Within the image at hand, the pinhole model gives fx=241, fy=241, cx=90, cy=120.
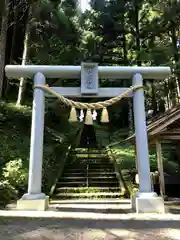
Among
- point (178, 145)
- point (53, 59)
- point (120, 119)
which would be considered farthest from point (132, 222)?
point (120, 119)

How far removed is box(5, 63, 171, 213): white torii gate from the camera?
19.3 feet

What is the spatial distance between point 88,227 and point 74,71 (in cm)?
421

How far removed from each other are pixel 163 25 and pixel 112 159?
9.66 meters

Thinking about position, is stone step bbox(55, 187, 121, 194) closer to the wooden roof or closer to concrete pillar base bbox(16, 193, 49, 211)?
the wooden roof

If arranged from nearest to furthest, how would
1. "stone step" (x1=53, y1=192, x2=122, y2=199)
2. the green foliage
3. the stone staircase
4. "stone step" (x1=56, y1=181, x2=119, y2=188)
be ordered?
the green foliage → "stone step" (x1=53, y1=192, x2=122, y2=199) → the stone staircase → "stone step" (x1=56, y1=181, x2=119, y2=188)

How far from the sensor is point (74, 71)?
6.87 metres

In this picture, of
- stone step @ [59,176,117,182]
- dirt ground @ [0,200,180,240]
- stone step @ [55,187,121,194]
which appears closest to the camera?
dirt ground @ [0,200,180,240]

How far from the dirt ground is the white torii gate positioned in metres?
0.56

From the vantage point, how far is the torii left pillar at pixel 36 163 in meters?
5.85

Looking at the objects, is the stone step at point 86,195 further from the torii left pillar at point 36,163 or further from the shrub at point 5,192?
the torii left pillar at point 36,163

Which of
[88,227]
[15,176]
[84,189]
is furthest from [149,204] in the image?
[15,176]

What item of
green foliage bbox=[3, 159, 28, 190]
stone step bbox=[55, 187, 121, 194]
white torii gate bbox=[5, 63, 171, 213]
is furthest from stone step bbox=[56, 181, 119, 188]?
white torii gate bbox=[5, 63, 171, 213]

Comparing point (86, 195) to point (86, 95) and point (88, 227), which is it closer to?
point (86, 95)

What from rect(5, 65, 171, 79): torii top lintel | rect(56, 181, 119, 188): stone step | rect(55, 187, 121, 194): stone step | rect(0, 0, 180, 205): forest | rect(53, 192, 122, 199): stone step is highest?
rect(0, 0, 180, 205): forest
